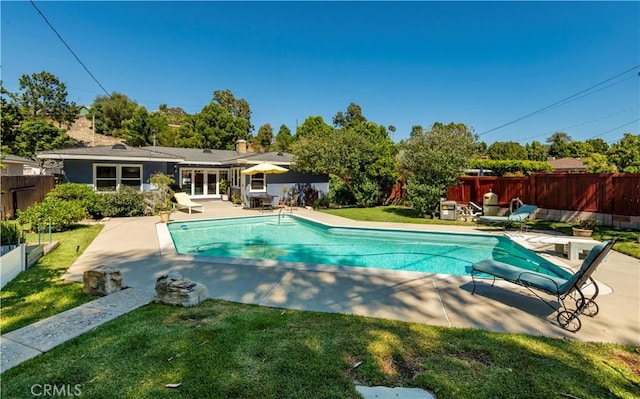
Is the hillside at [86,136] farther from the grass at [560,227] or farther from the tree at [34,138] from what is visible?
the grass at [560,227]

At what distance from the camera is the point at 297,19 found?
1767 cm

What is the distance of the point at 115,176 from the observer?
656 inches

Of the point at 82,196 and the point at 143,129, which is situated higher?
the point at 143,129

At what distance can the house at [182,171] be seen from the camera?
15727mm

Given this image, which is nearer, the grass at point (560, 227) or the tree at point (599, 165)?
the grass at point (560, 227)

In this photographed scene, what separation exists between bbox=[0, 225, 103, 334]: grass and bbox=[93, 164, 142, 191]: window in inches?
398

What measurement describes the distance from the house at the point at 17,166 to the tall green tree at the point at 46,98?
76.4 feet

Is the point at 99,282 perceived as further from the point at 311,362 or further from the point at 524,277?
the point at 524,277

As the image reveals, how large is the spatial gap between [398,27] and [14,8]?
663 inches

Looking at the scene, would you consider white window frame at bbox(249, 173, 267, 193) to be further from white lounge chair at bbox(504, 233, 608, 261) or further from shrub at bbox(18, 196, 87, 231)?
white lounge chair at bbox(504, 233, 608, 261)

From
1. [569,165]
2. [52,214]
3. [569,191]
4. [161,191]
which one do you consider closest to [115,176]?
[161,191]

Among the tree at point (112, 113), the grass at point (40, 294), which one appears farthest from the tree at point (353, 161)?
the tree at point (112, 113)

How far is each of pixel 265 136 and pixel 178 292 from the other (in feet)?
158

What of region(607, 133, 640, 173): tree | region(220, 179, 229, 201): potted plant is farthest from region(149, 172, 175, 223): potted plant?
region(607, 133, 640, 173): tree
